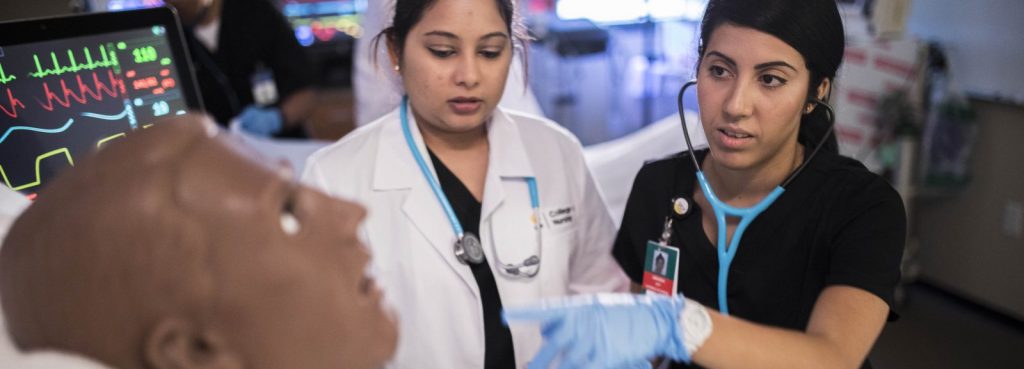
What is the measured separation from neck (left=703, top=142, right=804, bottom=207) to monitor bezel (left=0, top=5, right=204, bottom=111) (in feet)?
3.00

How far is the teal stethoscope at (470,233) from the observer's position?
1.23 metres

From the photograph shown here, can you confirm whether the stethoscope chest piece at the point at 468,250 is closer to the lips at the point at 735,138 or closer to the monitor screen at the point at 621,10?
the lips at the point at 735,138

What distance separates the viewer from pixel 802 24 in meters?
1.04

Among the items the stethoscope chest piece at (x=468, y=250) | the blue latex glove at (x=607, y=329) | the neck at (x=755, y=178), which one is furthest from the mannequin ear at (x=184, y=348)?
the neck at (x=755, y=178)

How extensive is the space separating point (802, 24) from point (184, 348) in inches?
35.2

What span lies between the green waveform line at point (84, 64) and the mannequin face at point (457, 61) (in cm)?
46

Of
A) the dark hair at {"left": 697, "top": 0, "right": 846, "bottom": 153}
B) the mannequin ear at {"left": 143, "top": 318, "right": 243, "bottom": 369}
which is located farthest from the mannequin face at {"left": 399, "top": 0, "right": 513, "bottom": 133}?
the mannequin ear at {"left": 143, "top": 318, "right": 243, "bottom": 369}

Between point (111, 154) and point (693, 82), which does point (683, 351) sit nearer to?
point (693, 82)

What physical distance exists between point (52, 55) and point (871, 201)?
3.99 ft

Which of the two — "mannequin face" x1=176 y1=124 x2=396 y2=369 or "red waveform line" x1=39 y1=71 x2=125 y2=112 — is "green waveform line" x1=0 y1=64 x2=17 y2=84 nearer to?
"red waveform line" x1=39 y1=71 x2=125 y2=112

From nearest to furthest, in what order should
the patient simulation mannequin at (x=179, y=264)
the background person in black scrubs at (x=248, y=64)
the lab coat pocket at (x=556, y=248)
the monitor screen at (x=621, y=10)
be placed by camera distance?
the patient simulation mannequin at (x=179, y=264)
the lab coat pocket at (x=556, y=248)
the background person in black scrubs at (x=248, y=64)
the monitor screen at (x=621, y=10)

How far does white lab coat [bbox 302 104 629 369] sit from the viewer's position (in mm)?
1239

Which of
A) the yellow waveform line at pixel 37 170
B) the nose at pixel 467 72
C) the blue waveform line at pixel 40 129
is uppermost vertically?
the nose at pixel 467 72

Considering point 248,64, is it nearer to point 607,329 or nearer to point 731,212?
point 731,212
